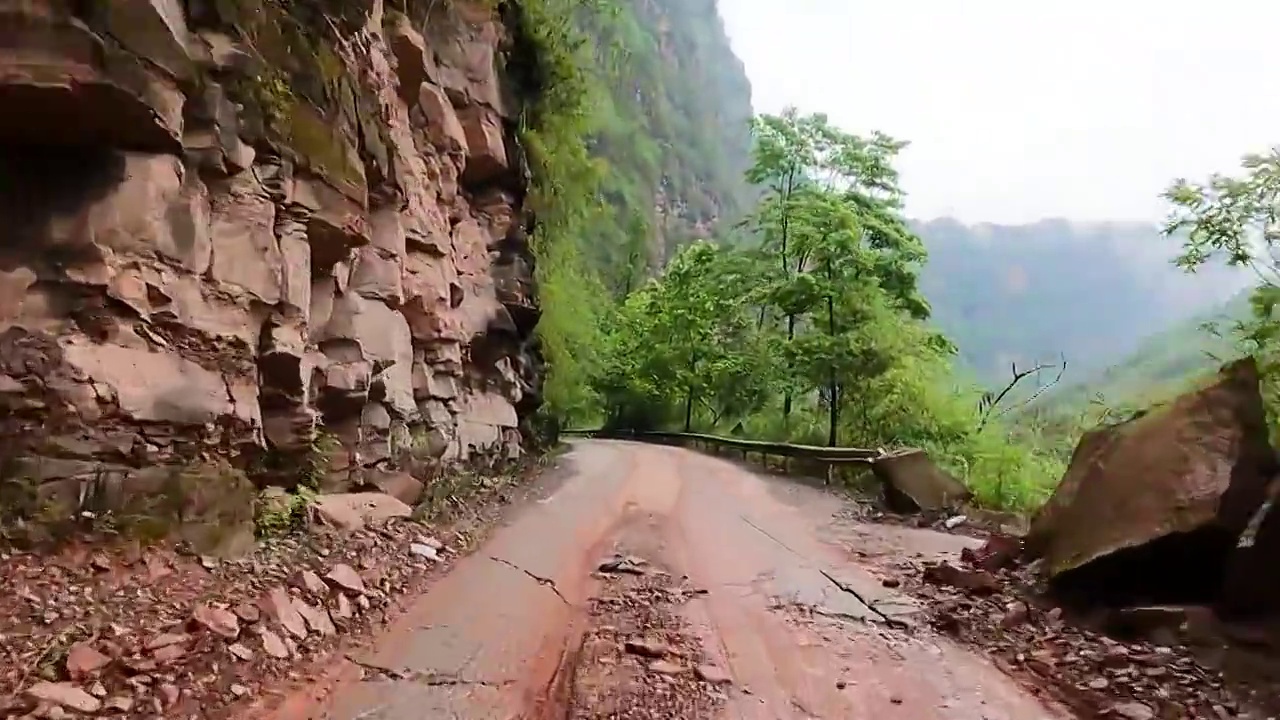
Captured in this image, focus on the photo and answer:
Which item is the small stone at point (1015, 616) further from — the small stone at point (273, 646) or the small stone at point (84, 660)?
the small stone at point (84, 660)

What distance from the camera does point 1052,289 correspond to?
9800cm

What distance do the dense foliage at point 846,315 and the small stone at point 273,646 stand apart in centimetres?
1012

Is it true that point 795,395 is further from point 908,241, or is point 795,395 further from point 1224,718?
point 1224,718

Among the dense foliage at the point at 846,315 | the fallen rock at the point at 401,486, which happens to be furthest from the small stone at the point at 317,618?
the dense foliage at the point at 846,315

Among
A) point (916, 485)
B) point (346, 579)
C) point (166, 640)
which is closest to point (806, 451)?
point (916, 485)

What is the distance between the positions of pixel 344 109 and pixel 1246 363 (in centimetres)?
917

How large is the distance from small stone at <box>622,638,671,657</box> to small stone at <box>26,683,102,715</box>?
2.92 m

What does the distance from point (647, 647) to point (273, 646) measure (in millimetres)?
2314

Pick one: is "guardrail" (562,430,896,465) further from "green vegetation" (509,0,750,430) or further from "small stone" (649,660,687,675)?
"small stone" (649,660,687,675)

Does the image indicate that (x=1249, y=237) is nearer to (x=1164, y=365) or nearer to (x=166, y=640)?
(x=166, y=640)

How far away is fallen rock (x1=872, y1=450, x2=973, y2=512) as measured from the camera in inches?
440

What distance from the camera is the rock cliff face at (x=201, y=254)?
4.89m

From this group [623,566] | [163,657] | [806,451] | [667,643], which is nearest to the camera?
[163,657]

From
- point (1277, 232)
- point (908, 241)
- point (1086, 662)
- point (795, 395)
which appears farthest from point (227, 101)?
point (795, 395)
